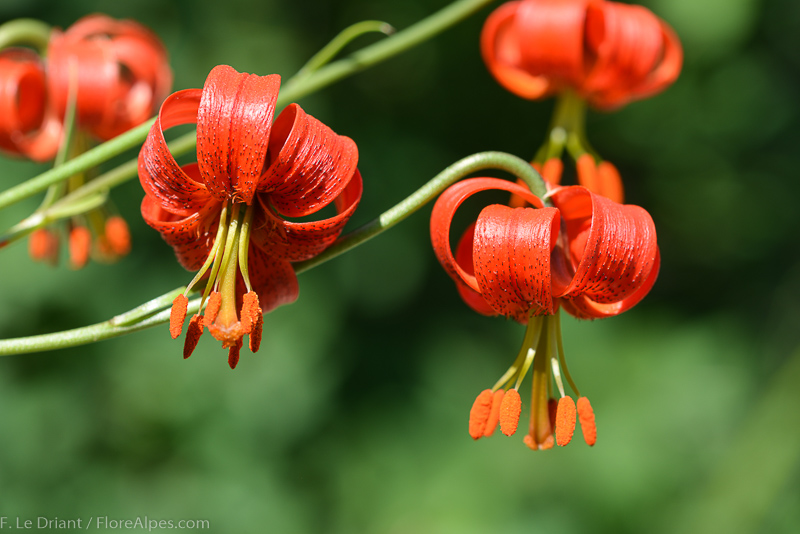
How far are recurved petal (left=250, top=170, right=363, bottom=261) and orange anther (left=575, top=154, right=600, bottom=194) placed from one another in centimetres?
58

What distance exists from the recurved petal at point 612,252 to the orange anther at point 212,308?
34cm

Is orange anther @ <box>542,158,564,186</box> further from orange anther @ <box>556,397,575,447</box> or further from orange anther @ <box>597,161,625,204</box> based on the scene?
orange anther @ <box>556,397,575,447</box>

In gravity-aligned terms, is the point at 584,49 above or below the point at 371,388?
above

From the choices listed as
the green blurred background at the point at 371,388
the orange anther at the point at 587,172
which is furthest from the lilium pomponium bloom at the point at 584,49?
the green blurred background at the point at 371,388

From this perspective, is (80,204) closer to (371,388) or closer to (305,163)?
(305,163)

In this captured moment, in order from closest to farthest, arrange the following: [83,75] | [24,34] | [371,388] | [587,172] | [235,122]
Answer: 1. [235,122]
2. [24,34]
3. [83,75]
4. [587,172]
5. [371,388]

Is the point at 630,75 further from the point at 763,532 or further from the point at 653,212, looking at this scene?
the point at 653,212

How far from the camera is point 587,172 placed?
3.89 feet

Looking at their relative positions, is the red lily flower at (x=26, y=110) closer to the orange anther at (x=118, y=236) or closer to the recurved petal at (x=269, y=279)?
the orange anther at (x=118, y=236)

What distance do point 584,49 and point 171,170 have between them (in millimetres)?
824

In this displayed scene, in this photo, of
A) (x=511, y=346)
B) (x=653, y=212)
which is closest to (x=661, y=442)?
(x=511, y=346)

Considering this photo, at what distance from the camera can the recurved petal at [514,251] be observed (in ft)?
2.14

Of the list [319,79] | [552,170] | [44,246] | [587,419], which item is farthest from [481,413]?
[44,246]

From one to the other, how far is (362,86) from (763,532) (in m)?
2.59
